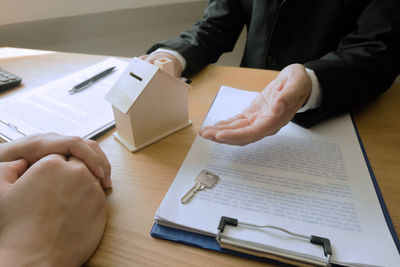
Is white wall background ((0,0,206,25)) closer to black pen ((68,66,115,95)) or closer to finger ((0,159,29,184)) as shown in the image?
black pen ((68,66,115,95))

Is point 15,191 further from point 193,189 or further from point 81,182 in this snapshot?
point 193,189

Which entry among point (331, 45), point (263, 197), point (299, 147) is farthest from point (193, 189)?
point (331, 45)

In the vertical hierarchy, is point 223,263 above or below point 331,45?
Result: below

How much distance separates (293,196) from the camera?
0.38 m

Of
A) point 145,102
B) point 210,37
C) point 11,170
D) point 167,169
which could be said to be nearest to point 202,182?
point 167,169

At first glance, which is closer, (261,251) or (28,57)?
(261,251)

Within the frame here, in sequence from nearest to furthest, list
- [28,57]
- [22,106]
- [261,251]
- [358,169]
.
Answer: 1. [261,251]
2. [358,169]
3. [22,106]
4. [28,57]

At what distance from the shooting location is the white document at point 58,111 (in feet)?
1.71

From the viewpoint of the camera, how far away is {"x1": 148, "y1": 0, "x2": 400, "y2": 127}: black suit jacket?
59 centimetres

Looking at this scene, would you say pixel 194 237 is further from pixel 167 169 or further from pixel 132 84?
pixel 132 84

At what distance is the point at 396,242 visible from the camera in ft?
1.03

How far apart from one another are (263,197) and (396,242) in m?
0.17

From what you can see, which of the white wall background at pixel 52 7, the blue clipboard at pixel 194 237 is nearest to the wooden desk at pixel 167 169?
the blue clipboard at pixel 194 237

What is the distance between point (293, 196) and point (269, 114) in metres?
0.15
